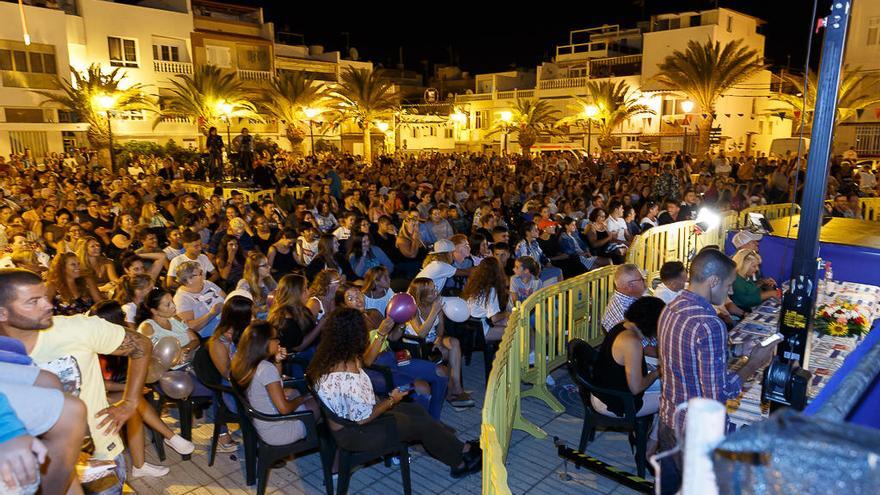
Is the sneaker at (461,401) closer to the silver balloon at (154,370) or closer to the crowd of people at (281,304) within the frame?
the crowd of people at (281,304)

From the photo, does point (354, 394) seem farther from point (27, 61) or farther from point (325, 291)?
point (27, 61)

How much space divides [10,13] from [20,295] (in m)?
31.9

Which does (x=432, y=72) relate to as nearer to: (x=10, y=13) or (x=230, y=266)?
(x=10, y=13)

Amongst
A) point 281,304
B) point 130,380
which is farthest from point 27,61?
point 130,380

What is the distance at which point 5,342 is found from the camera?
94.5 inches

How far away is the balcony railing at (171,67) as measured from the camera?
3184cm

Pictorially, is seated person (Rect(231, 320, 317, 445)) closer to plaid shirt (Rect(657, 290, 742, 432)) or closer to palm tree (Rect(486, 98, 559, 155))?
plaid shirt (Rect(657, 290, 742, 432))

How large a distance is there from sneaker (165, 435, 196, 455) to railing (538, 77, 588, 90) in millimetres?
39972

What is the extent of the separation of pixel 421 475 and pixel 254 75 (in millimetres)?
36454

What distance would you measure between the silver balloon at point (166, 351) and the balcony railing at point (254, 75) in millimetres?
34572

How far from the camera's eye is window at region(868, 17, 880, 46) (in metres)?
27.2

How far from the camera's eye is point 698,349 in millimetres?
3197

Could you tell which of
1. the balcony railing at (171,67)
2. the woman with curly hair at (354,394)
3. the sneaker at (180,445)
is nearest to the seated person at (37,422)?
the woman with curly hair at (354,394)

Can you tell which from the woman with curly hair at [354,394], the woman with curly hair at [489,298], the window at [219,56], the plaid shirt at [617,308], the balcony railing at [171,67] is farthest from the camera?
the window at [219,56]
